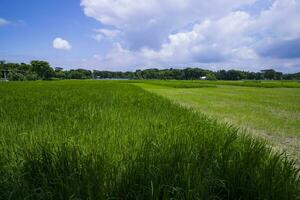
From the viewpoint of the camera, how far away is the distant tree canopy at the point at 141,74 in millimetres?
114062

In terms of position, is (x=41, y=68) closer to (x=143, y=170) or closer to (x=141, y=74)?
(x=141, y=74)

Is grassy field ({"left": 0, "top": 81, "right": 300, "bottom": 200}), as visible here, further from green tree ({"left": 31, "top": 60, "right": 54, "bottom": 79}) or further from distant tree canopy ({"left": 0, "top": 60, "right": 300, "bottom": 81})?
green tree ({"left": 31, "top": 60, "right": 54, "bottom": 79})

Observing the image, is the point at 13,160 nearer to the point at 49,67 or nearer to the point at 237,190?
the point at 237,190

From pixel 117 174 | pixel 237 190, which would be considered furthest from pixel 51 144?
pixel 237 190

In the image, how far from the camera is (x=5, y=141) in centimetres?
466

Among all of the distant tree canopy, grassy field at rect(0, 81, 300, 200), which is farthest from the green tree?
grassy field at rect(0, 81, 300, 200)

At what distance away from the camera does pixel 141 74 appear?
156m

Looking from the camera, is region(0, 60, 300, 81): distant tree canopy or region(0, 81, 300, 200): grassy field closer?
region(0, 81, 300, 200): grassy field

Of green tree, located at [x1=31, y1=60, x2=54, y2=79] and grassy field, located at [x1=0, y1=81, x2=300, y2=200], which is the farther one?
green tree, located at [x1=31, y1=60, x2=54, y2=79]

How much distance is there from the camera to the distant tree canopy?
114062 millimetres

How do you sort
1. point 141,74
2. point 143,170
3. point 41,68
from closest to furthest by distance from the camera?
1. point 143,170
2. point 41,68
3. point 141,74

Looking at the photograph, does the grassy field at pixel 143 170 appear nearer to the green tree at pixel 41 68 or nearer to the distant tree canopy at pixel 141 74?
the distant tree canopy at pixel 141 74

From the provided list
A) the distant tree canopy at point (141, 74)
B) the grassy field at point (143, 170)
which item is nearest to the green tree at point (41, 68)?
the distant tree canopy at point (141, 74)

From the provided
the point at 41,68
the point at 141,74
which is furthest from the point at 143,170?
the point at 141,74
